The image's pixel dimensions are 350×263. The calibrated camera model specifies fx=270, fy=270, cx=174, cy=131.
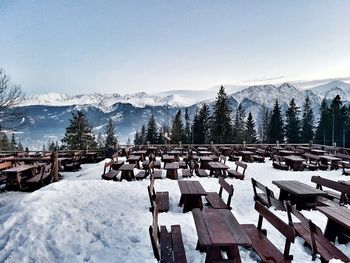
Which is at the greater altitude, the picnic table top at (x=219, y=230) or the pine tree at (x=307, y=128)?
the pine tree at (x=307, y=128)

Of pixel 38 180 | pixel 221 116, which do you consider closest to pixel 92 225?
pixel 38 180

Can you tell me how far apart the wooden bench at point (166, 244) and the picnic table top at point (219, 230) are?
0.54m

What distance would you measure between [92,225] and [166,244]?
204cm

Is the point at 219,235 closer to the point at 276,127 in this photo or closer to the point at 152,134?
the point at 276,127

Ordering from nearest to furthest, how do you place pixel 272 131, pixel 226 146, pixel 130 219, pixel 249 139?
pixel 130 219 → pixel 226 146 → pixel 272 131 → pixel 249 139

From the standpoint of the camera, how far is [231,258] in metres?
3.89

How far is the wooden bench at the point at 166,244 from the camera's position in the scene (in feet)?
12.0

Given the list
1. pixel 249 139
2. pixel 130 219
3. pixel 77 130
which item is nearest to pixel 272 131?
pixel 249 139

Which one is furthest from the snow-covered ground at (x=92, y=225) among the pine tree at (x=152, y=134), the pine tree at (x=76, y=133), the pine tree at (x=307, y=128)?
the pine tree at (x=307, y=128)

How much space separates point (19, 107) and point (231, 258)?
28.6 metres

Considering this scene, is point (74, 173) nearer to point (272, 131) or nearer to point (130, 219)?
point (130, 219)

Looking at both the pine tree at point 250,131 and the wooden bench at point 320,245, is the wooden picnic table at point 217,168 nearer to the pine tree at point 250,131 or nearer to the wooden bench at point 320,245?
the wooden bench at point 320,245

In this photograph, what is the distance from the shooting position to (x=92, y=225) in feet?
18.9

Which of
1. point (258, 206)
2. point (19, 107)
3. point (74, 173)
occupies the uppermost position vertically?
point (19, 107)
